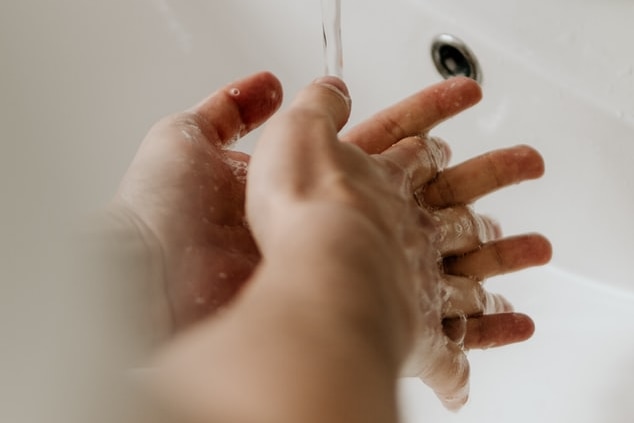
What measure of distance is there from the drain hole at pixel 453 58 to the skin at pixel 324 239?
0.12 m

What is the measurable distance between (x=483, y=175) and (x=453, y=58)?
180 mm

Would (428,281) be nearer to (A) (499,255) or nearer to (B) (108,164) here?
(A) (499,255)

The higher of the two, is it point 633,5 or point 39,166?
point 633,5

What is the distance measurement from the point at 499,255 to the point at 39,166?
20.5 inches

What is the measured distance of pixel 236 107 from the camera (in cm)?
65

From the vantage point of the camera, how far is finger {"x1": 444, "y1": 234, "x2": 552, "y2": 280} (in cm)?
69

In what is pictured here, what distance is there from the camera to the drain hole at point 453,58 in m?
0.77

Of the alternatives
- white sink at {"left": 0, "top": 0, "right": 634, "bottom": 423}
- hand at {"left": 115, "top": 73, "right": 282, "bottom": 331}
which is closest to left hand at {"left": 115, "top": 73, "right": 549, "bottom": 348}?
hand at {"left": 115, "top": 73, "right": 282, "bottom": 331}

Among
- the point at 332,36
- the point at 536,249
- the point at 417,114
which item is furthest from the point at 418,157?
the point at 332,36

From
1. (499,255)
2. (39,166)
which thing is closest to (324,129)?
(499,255)

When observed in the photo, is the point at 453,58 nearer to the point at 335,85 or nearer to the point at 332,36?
the point at 332,36

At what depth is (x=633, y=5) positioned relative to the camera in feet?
2.10

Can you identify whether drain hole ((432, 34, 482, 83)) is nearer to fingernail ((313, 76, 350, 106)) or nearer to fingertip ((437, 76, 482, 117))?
fingertip ((437, 76, 482, 117))

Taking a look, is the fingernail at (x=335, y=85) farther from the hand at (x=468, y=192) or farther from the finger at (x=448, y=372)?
the finger at (x=448, y=372)
